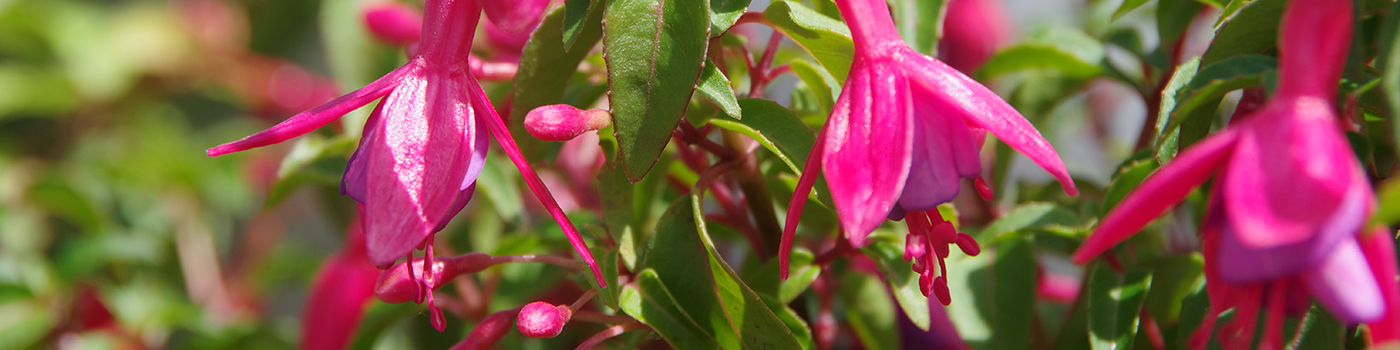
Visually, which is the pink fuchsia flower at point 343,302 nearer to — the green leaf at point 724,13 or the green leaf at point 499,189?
the green leaf at point 499,189

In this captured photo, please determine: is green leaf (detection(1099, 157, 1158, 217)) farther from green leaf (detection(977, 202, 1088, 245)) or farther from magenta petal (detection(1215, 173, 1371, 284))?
magenta petal (detection(1215, 173, 1371, 284))

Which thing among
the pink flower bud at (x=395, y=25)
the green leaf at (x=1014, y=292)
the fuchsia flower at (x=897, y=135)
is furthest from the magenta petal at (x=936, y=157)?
the pink flower bud at (x=395, y=25)

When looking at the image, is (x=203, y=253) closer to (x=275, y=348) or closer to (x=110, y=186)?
(x=110, y=186)

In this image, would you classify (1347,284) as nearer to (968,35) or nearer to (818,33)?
(818,33)

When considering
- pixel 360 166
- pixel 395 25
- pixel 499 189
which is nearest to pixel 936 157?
pixel 360 166

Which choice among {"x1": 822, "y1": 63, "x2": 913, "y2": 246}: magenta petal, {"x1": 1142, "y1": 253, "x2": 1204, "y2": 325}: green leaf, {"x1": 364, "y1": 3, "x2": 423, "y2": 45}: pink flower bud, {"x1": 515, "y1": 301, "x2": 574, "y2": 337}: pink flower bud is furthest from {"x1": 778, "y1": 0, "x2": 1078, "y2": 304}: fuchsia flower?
{"x1": 364, "y1": 3, "x2": 423, "y2": 45}: pink flower bud
